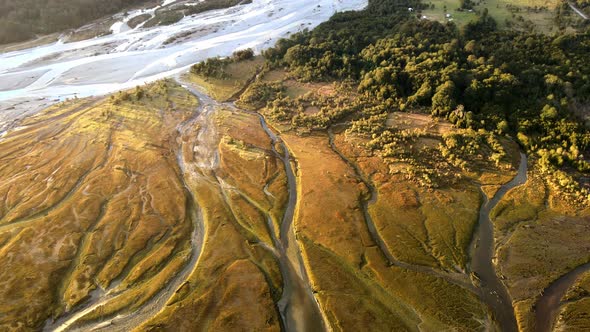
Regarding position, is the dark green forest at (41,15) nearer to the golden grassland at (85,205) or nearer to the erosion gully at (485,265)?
the golden grassland at (85,205)

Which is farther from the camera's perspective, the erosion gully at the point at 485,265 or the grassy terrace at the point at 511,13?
the grassy terrace at the point at 511,13

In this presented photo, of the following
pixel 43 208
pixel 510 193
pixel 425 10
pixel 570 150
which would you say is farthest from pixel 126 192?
pixel 425 10

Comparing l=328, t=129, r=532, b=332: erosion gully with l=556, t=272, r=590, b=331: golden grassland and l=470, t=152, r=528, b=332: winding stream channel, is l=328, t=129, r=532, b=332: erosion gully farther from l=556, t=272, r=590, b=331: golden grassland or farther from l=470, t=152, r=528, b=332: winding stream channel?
l=556, t=272, r=590, b=331: golden grassland

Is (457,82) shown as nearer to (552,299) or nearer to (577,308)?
(552,299)

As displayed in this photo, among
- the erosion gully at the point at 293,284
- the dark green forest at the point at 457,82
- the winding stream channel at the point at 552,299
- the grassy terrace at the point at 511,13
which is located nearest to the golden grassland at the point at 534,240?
the winding stream channel at the point at 552,299

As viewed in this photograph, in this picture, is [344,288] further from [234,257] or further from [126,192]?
[126,192]

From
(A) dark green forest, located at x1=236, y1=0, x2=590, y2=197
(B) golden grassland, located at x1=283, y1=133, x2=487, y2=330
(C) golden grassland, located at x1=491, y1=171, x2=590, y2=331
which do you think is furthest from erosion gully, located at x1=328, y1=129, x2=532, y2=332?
(A) dark green forest, located at x1=236, y1=0, x2=590, y2=197

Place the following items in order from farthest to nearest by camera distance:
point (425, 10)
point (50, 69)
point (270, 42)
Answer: point (425, 10), point (270, 42), point (50, 69)
